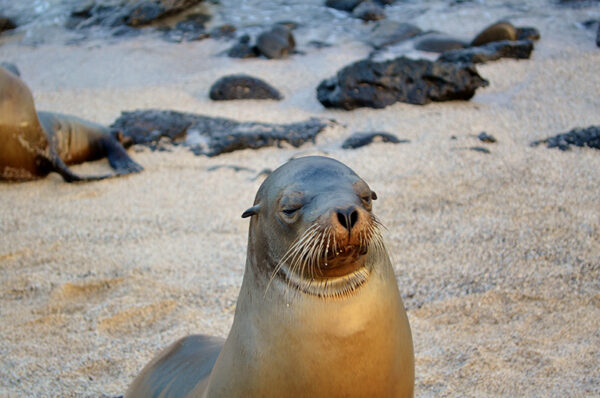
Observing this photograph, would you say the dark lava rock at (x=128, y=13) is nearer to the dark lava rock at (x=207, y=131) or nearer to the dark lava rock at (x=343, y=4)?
the dark lava rock at (x=343, y=4)

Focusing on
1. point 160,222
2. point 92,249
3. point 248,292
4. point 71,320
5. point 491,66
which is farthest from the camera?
point 491,66

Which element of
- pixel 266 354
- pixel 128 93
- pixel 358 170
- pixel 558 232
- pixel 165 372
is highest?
pixel 266 354

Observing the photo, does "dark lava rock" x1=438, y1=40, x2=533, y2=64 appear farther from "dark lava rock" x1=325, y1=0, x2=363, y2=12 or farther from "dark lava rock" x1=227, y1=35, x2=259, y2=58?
"dark lava rock" x1=325, y1=0, x2=363, y2=12

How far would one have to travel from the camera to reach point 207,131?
237 inches

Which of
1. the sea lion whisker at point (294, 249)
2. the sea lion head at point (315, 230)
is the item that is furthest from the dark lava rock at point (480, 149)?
the sea lion whisker at point (294, 249)

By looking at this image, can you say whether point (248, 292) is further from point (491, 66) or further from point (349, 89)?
point (491, 66)

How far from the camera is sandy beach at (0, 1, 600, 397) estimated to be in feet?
8.71

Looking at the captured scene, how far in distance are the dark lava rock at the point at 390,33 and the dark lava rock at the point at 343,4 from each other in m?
1.46

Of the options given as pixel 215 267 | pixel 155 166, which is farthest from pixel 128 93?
pixel 215 267

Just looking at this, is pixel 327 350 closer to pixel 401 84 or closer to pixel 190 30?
pixel 401 84

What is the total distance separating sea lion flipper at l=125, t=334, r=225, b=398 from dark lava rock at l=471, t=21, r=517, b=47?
23.2 ft

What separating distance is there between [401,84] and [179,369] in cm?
466

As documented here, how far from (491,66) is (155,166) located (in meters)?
3.96

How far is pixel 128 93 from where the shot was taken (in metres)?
7.63
